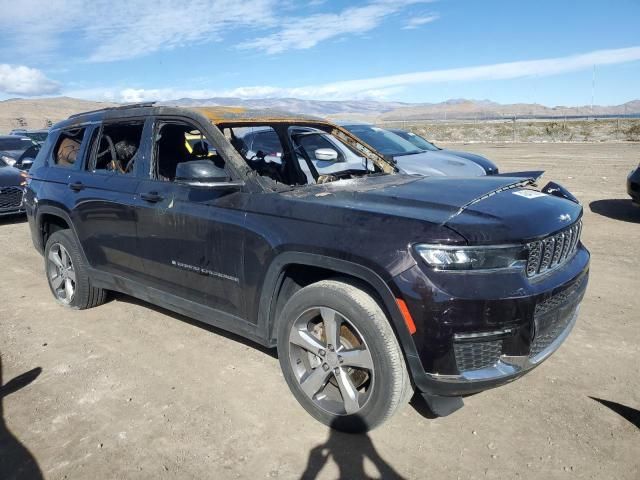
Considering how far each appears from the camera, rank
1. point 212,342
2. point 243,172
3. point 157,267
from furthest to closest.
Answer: point 212,342 → point 157,267 → point 243,172

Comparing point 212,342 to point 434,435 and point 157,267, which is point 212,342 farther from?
point 434,435

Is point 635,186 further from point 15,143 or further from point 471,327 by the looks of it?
point 15,143

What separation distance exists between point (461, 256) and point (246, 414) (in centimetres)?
166

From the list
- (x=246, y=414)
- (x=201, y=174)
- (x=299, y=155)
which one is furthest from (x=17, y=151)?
(x=246, y=414)

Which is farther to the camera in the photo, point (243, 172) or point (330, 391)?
point (243, 172)

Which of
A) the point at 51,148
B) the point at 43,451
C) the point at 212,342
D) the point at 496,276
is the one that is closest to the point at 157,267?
the point at 212,342

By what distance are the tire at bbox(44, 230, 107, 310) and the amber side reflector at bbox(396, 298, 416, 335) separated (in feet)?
10.9

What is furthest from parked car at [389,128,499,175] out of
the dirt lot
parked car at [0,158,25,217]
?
parked car at [0,158,25,217]

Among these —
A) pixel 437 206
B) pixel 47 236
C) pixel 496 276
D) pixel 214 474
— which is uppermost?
pixel 437 206

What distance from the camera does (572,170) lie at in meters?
14.6

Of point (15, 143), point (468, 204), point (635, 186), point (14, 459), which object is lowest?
point (14, 459)

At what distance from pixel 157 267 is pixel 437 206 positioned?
2193mm

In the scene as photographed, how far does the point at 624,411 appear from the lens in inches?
120

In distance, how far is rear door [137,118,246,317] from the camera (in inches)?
130
